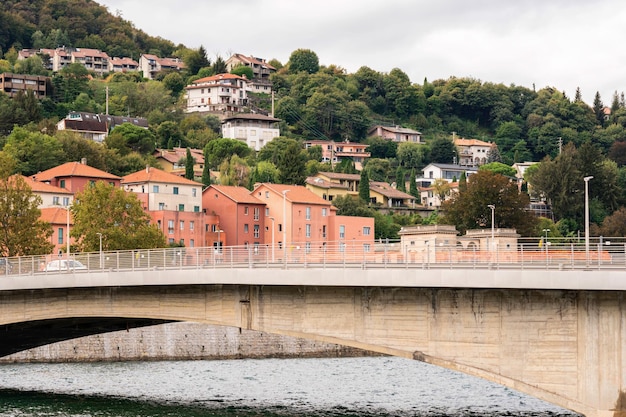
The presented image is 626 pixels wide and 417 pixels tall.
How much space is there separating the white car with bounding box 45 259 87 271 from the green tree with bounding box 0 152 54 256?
17919mm

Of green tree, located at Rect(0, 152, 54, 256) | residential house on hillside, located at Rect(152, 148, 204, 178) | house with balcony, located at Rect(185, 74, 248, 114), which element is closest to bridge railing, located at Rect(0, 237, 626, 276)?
green tree, located at Rect(0, 152, 54, 256)

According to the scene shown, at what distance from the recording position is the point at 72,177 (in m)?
107

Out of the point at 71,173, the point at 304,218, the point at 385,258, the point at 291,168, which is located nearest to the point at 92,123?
the point at 291,168

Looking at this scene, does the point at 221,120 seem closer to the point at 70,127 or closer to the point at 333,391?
the point at 70,127

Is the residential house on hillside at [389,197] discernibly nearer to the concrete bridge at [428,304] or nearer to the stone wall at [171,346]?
the stone wall at [171,346]

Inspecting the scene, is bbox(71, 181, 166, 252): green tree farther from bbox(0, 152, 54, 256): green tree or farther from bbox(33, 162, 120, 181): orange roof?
bbox(33, 162, 120, 181): orange roof

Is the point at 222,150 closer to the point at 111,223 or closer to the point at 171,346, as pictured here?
the point at 111,223

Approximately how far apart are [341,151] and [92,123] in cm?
4610

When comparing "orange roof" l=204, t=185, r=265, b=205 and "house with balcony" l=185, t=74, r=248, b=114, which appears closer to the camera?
"orange roof" l=204, t=185, r=265, b=205

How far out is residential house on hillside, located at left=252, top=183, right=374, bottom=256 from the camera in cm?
10900

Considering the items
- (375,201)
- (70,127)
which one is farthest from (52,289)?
(70,127)

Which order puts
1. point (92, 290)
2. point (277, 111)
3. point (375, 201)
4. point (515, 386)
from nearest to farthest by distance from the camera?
1. point (515, 386)
2. point (92, 290)
3. point (375, 201)
4. point (277, 111)

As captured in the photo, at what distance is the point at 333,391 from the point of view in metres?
59.4

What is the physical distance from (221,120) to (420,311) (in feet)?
490
